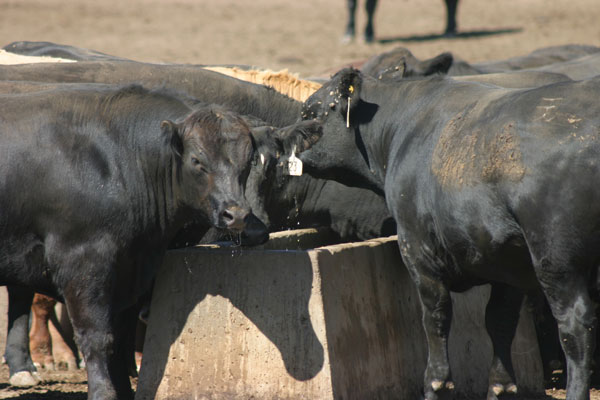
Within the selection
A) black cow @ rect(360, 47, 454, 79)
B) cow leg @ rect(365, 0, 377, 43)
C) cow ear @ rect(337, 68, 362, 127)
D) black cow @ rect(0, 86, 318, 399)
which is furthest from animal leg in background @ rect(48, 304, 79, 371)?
cow leg @ rect(365, 0, 377, 43)

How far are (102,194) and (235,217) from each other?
794 millimetres

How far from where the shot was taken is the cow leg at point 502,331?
620cm

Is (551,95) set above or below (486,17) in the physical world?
below

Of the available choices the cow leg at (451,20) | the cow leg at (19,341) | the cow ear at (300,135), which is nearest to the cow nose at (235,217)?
the cow ear at (300,135)

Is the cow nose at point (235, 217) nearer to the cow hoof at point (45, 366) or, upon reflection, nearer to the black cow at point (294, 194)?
the black cow at point (294, 194)

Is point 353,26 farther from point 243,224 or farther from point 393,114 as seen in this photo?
point 243,224

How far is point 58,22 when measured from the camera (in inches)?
905

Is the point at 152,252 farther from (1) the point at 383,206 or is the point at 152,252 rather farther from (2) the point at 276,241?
(1) the point at 383,206

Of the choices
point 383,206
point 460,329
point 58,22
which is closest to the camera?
point 460,329

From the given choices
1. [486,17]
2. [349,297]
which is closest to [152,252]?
[349,297]

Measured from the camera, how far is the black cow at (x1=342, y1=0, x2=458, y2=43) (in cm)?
2206

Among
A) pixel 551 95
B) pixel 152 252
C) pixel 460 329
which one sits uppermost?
pixel 551 95

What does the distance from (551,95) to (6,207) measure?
2.99m

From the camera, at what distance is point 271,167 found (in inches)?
272
